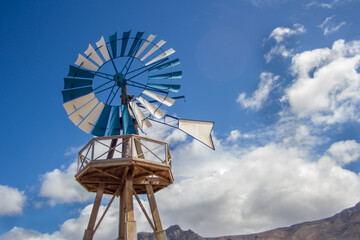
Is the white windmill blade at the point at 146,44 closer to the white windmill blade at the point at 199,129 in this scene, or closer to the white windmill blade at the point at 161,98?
the white windmill blade at the point at 161,98

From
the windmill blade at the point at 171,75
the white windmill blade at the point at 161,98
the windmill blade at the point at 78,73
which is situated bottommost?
the white windmill blade at the point at 161,98

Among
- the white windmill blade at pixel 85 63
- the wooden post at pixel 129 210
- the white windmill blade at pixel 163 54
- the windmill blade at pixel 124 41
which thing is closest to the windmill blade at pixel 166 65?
the white windmill blade at pixel 163 54

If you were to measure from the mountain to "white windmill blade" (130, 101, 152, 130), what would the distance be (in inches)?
4497

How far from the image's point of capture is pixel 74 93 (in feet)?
55.2

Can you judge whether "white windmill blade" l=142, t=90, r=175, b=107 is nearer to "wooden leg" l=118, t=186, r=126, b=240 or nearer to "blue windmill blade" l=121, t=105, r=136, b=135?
"blue windmill blade" l=121, t=105, r=136, b=135

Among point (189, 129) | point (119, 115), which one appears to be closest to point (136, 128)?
point (119, 115)

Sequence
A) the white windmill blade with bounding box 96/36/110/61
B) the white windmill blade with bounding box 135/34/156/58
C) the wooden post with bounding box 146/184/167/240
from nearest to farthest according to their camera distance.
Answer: the wooden post with bounding box 146/184/167/240 → the white windmill blade with bounding box 96/36/110/61 → the white windmill blade with bounding box 135/34/156/58

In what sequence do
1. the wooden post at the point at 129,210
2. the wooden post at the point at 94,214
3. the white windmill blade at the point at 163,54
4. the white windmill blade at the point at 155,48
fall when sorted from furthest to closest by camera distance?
the white windmill blade at the point at 163,54
the white windmill blade at the point at 155,48
the wooden post at the point at 94,214
the wooden post at the point at 129,210

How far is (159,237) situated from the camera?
46.9 ft

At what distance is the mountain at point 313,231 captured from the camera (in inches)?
4599

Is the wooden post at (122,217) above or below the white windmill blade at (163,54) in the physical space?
below

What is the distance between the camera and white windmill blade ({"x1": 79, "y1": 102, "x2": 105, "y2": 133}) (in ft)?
53.8

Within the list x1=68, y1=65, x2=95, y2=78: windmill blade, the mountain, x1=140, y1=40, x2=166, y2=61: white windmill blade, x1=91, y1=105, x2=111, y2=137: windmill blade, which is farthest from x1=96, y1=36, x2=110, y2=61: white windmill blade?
the mountain

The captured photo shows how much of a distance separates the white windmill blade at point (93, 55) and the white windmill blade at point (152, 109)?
8.09 feet
